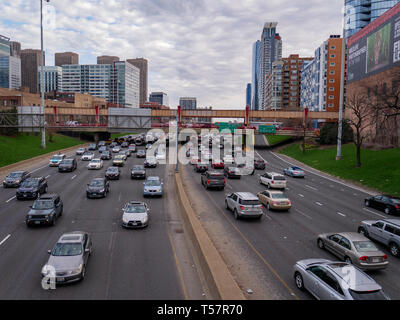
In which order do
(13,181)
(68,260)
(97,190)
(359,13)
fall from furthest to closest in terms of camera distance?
(359,13)
(13,181)
(97,190)
(68,260)

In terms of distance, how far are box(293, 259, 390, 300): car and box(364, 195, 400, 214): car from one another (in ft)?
51.4

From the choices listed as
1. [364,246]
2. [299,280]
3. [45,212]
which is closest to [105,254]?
[45,212]

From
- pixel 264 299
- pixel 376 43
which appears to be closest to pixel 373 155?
pixel 376 43

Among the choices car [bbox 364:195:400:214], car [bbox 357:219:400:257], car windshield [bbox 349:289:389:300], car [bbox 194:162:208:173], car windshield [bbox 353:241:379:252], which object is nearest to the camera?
car windshield [bbox 349:289:389:300]

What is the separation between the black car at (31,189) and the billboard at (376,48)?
170ft

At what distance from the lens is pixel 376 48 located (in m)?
58.4

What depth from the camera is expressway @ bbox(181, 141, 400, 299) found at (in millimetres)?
12711

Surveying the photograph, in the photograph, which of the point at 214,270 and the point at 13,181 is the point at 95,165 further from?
the point at 214,270

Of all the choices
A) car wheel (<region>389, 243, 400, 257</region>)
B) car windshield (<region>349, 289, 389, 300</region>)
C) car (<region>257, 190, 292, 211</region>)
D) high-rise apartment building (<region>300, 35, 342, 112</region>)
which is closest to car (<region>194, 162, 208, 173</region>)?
car (<region>257, 190, 292, 211</region>)

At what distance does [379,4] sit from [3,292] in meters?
144

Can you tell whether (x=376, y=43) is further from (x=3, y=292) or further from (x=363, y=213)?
(x=3, y=292)

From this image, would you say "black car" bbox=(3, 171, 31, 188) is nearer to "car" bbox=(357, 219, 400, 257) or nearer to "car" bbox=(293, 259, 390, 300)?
"car" bbox=(293, 259, 390, 300)

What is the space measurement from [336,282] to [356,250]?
14.8ft

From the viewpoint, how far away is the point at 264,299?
1112 cm
